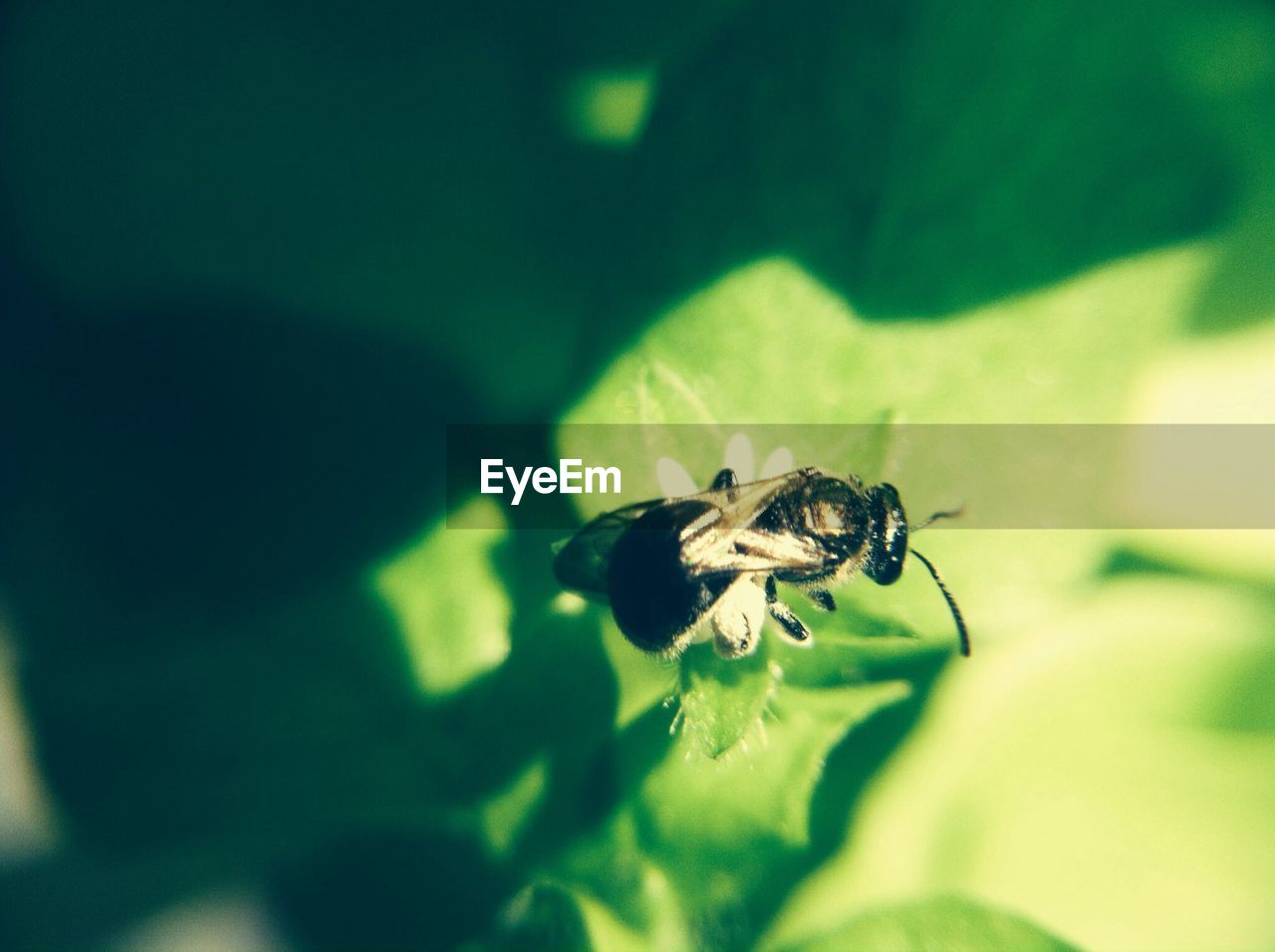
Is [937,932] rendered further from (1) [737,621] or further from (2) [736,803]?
(1) [737,621]

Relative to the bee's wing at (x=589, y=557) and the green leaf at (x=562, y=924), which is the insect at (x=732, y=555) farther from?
the green leaf at (x=562, y=924)

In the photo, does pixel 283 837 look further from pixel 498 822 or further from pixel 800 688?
pixel 800 688

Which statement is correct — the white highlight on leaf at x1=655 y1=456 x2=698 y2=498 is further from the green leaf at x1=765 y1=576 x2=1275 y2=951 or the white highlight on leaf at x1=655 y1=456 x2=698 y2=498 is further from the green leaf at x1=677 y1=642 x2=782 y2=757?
the green leaf at x1=765 y1=576 x2=1275 y2=951

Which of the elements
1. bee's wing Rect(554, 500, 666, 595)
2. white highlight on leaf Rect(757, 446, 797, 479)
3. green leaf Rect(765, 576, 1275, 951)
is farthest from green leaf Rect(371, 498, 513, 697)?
green leaf Rect(765, 576, 1275, 951)

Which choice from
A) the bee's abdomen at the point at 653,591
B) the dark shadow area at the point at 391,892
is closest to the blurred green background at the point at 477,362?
the dark shadow area at the point at 391,892

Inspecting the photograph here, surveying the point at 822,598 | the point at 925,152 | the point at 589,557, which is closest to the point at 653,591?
the point at 589,557

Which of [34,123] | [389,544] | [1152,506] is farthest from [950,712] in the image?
[34,123]
